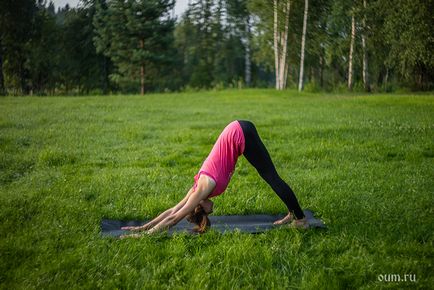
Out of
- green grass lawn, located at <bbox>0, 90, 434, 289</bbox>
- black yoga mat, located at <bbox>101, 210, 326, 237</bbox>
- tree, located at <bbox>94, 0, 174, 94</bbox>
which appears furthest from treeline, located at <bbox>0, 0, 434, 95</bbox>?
black yoga mat, located at <bbox>101, 210, 326, 237</bbox>

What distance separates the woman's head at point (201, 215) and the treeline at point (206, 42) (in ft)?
85.3

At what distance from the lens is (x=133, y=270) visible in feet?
15.4

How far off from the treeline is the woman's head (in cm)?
2601

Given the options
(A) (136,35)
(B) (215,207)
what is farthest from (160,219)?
(A) (136,35)

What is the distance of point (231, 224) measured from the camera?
21.1ft

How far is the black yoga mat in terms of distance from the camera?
5.99 m

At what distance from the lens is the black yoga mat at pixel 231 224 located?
19.6 feet

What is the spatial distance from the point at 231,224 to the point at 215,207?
901 millimetres

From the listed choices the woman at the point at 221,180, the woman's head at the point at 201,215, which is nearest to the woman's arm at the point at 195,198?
the woman at the point at 221,180

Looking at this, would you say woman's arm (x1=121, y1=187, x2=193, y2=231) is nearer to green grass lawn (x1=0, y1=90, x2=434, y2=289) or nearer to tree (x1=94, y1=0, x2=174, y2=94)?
green grass lawn (x1=0, y1=90, x2=434, y2=289)

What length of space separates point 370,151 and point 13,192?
9525 mm

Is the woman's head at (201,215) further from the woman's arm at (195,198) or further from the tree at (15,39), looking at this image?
the tree at (15,39)

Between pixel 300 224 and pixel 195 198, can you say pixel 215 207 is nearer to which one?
pixel 195 198

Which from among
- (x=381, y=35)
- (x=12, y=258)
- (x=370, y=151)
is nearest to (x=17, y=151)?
(x=12, y=258)
